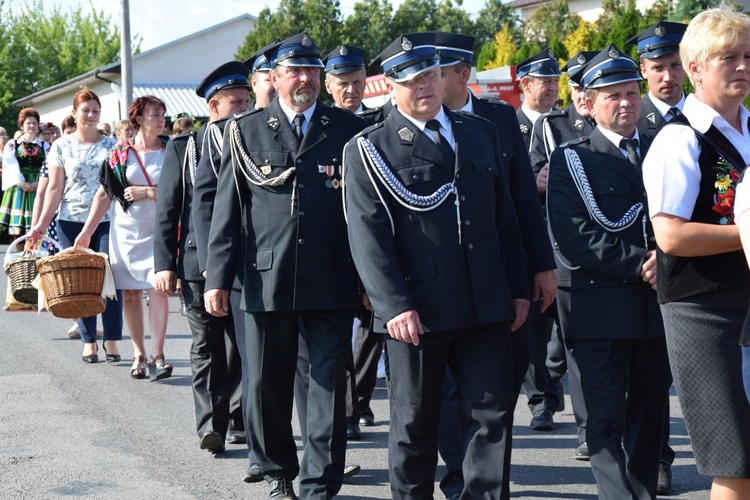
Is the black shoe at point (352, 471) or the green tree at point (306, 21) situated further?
the green tree at point (306, 21)

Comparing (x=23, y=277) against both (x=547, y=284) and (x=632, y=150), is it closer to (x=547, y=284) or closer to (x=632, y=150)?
(x=547, y=284)

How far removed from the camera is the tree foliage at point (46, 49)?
71.4 metres

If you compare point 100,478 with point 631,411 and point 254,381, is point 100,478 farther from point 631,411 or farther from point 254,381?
point 631,411

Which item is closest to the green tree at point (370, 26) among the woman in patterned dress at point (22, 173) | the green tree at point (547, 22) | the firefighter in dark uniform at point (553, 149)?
the green tree at point (547, 22)

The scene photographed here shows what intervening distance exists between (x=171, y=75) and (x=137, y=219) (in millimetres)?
47308

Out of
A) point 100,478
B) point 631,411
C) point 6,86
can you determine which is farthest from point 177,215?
point 6,86

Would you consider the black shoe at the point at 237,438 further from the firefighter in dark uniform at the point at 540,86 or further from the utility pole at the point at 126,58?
the utility pole at the point at 126,58

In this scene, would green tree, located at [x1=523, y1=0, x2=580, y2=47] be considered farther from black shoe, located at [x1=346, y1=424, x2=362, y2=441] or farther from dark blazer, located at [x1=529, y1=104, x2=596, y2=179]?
black shoe, located at [x1=346, y1=424, x2=362, y2=441]

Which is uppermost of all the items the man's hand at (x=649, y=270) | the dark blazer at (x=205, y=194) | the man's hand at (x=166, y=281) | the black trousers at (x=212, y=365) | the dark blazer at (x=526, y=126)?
the dark blazer at (x=526, y=126)

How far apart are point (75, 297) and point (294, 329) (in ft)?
11.3

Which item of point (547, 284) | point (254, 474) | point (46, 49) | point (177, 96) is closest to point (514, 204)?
point (547, 284)

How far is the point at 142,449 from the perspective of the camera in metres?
6.61

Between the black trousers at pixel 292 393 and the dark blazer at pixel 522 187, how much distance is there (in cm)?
93

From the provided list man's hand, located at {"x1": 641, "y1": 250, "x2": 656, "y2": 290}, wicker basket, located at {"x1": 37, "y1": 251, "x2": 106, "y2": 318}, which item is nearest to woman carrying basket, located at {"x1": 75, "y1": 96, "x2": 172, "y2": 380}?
wicker basket, located at {"x1": 37, "y1": 251, "x2": 106, "y2": 318}
